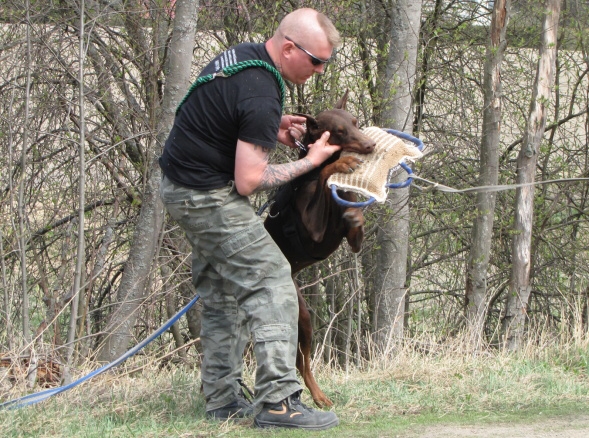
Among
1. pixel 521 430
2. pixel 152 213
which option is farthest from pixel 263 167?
pixel 152 213

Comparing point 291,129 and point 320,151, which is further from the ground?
point 291,129

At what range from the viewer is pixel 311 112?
919 cm

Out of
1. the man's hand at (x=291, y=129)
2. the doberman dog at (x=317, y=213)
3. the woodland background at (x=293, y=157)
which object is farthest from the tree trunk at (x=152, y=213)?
the doberman dog at (x=317, y=213)

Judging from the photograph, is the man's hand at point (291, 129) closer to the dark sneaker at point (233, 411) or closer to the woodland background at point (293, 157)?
the dark sneaker at point (233, 411)

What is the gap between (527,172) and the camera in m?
8.97

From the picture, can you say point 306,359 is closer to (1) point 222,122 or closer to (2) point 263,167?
(2) point 263,167

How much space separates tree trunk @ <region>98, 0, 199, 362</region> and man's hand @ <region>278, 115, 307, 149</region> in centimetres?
335

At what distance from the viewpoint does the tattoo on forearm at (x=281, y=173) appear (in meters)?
4.32

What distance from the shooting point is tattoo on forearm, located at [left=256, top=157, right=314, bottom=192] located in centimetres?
432

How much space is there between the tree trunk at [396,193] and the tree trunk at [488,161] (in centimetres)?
90

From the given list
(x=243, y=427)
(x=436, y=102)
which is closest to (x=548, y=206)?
(x=436, y=102)

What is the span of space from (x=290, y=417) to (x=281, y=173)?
1341 millimetres

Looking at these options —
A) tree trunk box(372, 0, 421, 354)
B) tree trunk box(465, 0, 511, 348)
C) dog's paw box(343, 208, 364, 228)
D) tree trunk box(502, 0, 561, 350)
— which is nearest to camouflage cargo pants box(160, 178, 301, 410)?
dog's paw box(343, 208, 364, 228)

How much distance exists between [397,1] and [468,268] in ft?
11.5
